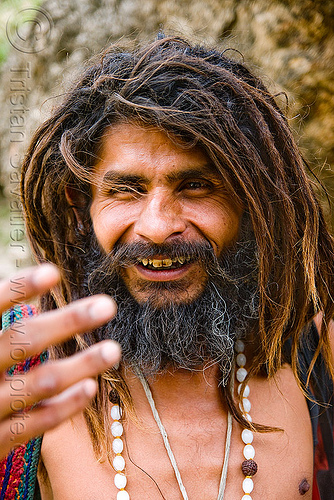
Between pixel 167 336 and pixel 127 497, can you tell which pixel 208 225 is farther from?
pixel 127 497

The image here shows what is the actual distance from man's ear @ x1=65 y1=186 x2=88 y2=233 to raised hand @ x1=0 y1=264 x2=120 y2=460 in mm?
1316

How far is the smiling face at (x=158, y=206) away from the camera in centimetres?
179

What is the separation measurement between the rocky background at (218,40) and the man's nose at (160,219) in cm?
58

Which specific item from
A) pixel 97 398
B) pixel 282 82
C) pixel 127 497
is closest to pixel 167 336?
pixel 97 398

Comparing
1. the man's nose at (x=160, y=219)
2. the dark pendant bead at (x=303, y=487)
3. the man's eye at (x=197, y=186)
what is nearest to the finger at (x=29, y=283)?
the man's nose at (x=160, y=219)

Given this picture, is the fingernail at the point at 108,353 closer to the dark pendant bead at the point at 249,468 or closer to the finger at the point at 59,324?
the finger at the point at 59,324

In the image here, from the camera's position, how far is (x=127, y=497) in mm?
1622

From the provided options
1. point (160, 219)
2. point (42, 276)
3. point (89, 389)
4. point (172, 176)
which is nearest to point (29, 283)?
point (42, 276)

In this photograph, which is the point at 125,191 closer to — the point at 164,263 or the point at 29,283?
the point at 164,263

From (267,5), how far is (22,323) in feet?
9.76

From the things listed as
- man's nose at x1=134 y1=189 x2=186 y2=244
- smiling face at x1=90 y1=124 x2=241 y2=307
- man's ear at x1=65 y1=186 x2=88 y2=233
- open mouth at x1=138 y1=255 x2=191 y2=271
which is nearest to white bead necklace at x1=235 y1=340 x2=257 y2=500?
smiling face at x1=90 y1=124 x2=241 y2=307

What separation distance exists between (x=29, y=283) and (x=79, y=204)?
1.43 m

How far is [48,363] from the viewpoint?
0.85 metres

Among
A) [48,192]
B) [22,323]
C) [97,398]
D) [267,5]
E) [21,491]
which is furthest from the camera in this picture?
[267,5]
